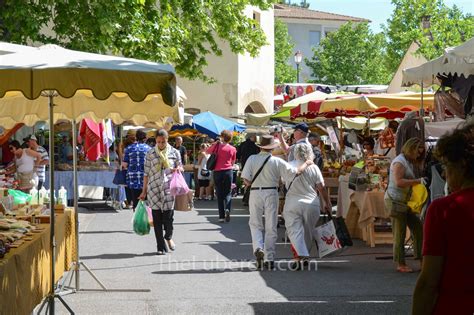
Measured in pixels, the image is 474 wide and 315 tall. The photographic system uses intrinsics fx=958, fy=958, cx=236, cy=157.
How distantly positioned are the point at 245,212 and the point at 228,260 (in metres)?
10.1

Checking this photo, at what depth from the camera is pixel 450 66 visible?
34.0 feet

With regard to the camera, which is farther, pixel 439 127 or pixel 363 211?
pixel 363 211

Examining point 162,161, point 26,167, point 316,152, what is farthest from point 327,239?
point 26,167

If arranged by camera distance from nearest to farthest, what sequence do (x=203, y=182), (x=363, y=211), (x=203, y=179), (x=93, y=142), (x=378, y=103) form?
(x=363, y=211) → (x=378, y=103) → (x=93, y=142) → (x=203, y=179) → (x=203, y=182)

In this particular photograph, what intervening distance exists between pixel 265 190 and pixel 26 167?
1082 cm

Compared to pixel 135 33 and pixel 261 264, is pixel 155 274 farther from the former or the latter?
pixel 135 33

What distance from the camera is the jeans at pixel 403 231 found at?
476 inches

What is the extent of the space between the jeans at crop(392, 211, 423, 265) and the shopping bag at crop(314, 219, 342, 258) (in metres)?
0.80

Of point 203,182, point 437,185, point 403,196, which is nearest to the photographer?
point 437,185

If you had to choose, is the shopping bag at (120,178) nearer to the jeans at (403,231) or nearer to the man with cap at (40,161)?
the man with cap at (40,161)

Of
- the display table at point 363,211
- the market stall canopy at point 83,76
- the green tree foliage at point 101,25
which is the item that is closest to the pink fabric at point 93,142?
the green tree foliage at point 101,25

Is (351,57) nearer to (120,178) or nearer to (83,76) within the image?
(120,178)

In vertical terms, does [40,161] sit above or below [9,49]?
below

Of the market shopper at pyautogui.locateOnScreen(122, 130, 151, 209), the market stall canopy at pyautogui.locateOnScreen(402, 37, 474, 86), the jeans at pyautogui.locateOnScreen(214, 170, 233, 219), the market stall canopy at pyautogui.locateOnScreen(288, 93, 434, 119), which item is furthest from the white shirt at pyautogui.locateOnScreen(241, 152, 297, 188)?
the jeans at pyautogui.locateOnScreen(214, 170, 233, 219)
